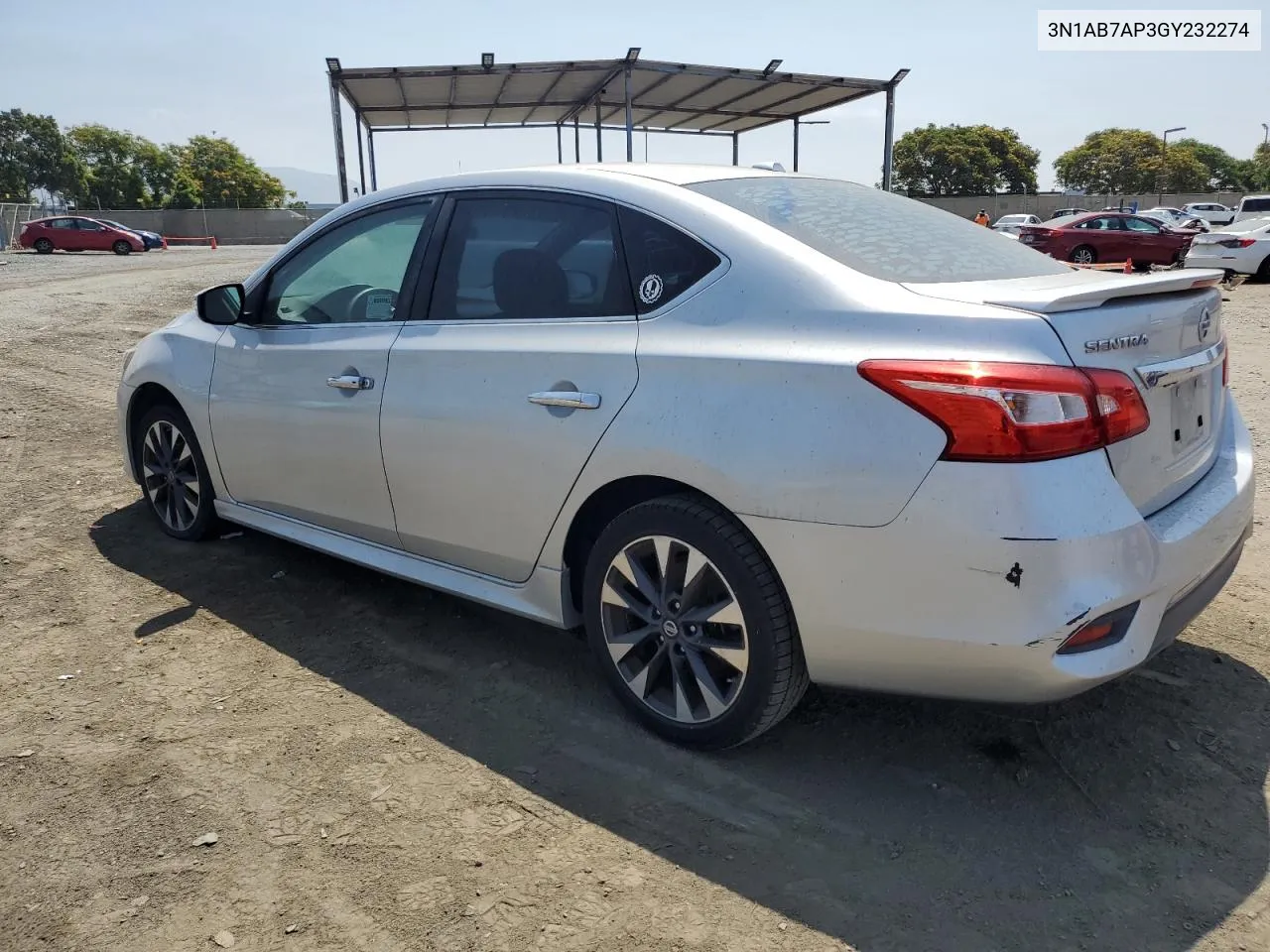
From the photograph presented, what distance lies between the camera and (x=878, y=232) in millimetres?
2990

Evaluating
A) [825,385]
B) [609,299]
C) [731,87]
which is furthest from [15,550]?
[731,87]

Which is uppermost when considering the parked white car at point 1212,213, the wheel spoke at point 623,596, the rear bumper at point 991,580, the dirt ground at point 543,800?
the parked white car at point 1212,213

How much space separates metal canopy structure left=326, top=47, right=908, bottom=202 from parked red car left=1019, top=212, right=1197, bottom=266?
443 inches

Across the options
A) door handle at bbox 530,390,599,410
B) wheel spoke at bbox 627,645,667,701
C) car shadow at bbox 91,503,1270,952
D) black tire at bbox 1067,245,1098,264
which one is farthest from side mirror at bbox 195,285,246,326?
black tire at bbox 1067,245,1098,264

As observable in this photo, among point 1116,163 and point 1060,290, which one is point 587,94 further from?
point 1116,163

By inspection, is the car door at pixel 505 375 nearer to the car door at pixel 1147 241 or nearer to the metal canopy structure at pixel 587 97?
the metal canopy structure at pixel 587 97

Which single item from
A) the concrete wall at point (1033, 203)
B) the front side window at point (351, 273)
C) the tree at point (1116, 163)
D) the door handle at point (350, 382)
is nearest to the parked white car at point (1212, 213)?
the concrete wall at point (1033, 203)

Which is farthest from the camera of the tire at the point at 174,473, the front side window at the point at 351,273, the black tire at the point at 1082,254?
the black tire at the point at 1082,254

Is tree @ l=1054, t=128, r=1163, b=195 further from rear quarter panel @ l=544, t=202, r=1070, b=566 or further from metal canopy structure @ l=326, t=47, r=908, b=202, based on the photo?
rear quarter panel @ l=544, t=202, r=1070, b=566

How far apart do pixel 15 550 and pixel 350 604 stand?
74.9 inches

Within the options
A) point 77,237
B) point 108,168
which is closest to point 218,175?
point 108,168

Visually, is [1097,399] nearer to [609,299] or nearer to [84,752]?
[609,299]

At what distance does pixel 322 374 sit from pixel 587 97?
39.3ft

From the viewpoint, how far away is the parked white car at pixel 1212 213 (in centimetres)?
4431
